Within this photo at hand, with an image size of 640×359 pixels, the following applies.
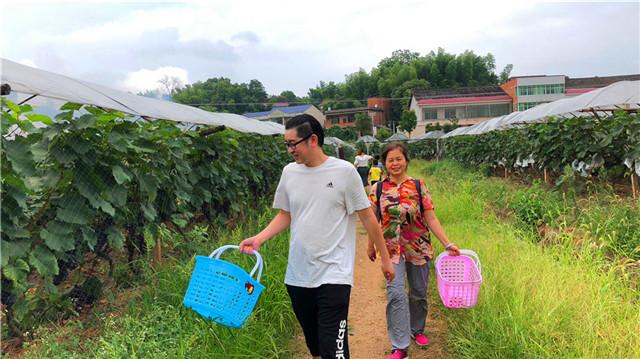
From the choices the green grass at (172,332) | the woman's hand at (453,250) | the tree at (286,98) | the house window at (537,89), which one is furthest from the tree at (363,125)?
the woman's hand at (453,250)

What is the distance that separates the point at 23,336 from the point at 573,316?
3.71 m

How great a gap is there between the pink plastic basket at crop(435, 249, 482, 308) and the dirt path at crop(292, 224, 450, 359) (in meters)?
0.46

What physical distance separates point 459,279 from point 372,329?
1015 mm

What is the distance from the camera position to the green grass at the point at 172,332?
303cm

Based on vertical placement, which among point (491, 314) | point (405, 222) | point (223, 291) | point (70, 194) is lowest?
point (491, 314)

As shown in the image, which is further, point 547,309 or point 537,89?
point 537,89

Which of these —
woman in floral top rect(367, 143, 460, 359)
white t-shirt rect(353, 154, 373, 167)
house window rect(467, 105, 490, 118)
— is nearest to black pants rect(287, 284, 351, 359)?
woman in floral top rect(367, 143, 460, 359)

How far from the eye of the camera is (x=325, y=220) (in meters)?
→ 2.58

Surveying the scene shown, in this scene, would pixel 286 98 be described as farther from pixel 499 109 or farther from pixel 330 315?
pixel 330 315

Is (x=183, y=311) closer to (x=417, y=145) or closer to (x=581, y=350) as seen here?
(x=581, y=350)

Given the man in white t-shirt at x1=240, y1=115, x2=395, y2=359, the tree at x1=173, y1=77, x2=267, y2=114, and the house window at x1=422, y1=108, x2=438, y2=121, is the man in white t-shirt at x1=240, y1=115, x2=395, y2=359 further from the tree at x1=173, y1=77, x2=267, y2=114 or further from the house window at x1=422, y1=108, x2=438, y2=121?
the tree at x1=173, y1=77, x2=267, y2=114

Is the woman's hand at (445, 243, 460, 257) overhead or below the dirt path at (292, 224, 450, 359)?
overhead

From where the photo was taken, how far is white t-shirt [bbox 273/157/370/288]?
101 inches

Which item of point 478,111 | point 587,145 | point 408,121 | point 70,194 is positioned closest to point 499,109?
point 478,111
